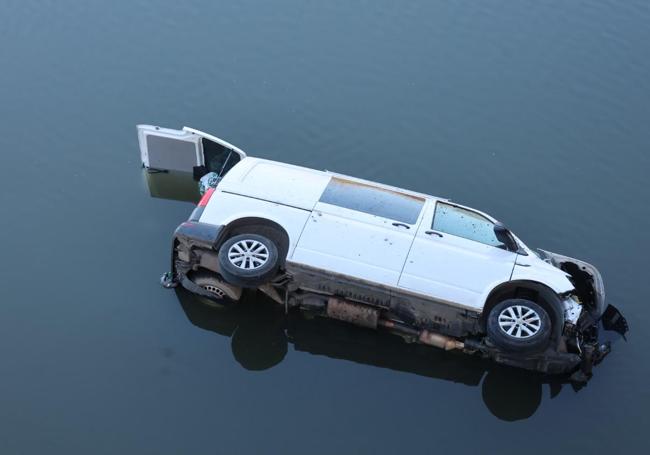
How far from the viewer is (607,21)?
18.5 metres

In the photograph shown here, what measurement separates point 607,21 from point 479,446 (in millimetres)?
11006

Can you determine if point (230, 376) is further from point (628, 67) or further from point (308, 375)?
point (628, 67)

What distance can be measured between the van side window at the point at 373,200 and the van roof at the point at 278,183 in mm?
96

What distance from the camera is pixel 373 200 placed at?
39.7ft

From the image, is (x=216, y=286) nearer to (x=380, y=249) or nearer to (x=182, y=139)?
(x=380, y=249)

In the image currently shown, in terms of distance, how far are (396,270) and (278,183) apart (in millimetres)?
2094

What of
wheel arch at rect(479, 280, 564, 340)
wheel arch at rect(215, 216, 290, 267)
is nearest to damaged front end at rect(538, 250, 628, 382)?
wheel arch at rect(479, 280, 564, 340)

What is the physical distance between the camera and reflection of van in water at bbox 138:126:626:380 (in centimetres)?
1127

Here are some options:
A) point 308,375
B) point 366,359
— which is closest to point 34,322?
point 308,375

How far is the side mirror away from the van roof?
1113 mm

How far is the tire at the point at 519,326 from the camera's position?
432 inches

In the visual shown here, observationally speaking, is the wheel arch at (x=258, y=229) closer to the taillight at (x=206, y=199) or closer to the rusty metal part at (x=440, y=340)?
the taillight at (x=206, y=199)

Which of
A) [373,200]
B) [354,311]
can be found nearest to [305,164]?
[373,200]

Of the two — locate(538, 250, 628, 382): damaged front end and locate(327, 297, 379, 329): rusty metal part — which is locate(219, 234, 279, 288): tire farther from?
locate(538, 250, 628, 382): damaged front end
